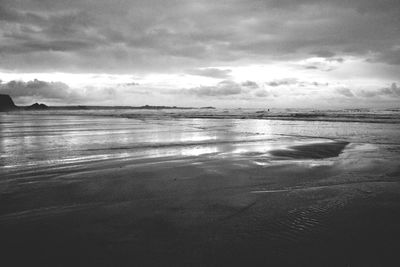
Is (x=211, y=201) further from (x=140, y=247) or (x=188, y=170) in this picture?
(x=188, y=170)

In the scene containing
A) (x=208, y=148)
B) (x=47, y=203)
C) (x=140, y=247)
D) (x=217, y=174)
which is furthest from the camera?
(x=208, y=148)

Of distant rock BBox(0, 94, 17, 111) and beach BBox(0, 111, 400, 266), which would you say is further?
distant rock BBox(0, 94, 17, 111)

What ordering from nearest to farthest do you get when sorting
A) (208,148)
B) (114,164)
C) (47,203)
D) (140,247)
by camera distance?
(140,247) < (47,203) < (114,164) < (208,148)

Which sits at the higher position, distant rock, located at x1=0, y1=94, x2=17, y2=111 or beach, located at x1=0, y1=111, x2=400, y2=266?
distant rock, located at x1=0, y1=94, x2=17, y2=111

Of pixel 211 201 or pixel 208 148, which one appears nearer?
pixel 211 201

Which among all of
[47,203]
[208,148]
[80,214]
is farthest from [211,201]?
[208,148]

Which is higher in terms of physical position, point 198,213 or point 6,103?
point 6,103

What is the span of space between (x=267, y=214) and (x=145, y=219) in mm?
1994

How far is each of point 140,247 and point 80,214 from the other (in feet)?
5.41

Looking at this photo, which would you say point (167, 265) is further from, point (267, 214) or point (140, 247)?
point (267, 214)

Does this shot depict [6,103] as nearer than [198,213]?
No

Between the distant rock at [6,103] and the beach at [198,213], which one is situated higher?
the distant rock at [6,103]

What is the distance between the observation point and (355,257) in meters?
3.32

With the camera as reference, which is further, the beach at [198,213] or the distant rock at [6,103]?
the distant rock at [6,103]
